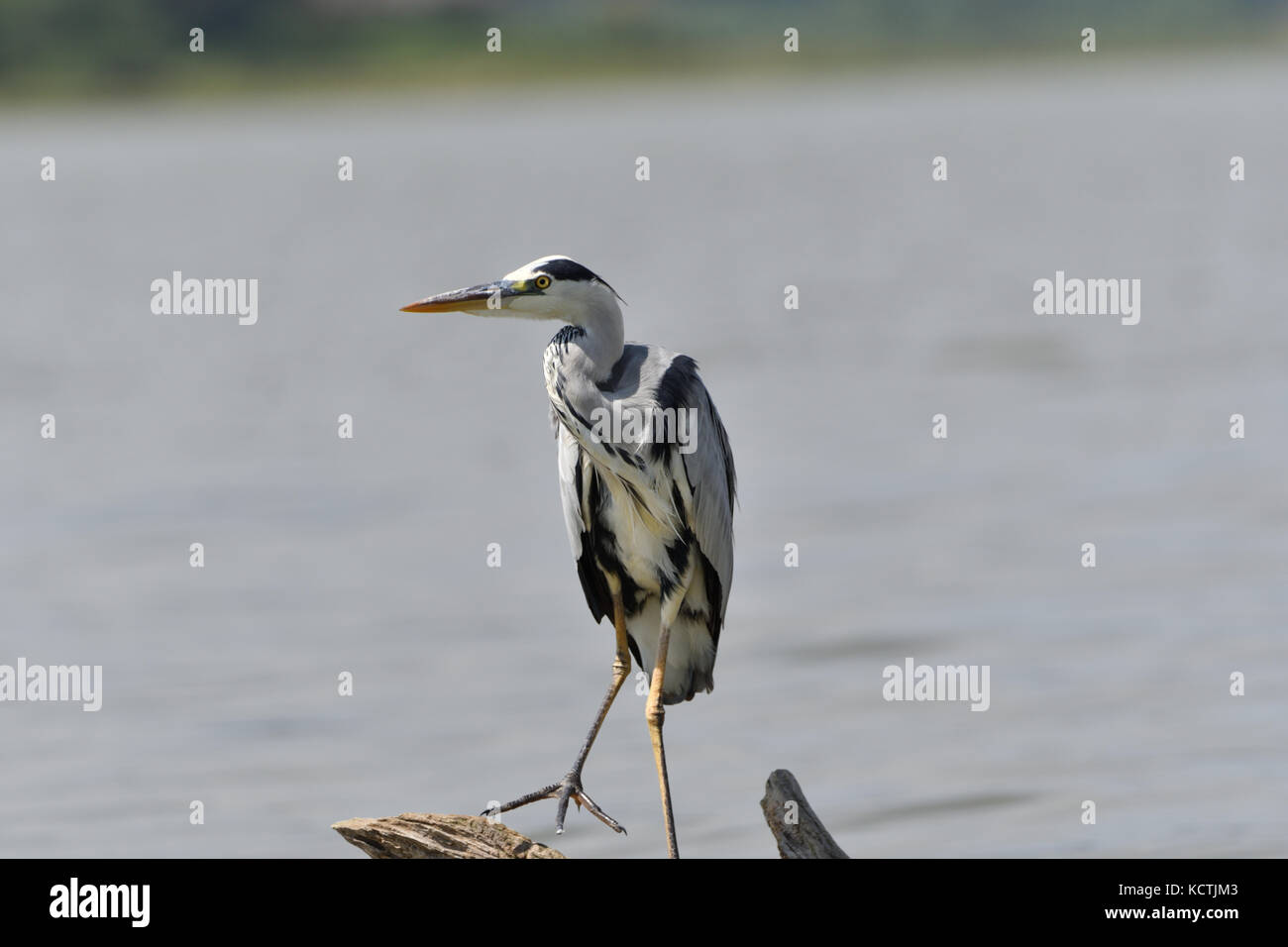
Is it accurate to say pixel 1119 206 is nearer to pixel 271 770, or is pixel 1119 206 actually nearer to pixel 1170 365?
pixel 1170 365

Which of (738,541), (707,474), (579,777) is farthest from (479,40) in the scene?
(579,777)

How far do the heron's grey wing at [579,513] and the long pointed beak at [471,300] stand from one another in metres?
0.73

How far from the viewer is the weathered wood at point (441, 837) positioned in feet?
25.6

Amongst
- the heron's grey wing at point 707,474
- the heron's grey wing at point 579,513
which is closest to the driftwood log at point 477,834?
the heron's grey wing at point 707,474

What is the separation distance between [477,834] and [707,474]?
204 cm

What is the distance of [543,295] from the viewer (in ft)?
27.5

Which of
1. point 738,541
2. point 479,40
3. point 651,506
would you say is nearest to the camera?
point 651,506

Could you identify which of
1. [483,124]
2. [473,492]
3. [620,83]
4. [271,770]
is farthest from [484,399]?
[620,83]

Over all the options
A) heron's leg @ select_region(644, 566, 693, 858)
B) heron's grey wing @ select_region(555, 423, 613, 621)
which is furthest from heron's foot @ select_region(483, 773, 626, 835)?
heron's grey wing @ select_region(555, 423, 613, 621)

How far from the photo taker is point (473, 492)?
2083 centimetres

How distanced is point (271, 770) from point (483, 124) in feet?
295

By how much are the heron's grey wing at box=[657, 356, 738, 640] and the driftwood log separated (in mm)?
1332

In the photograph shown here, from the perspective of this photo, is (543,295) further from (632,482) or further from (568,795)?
(568,795)

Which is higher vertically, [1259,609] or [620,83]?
[620,83]
